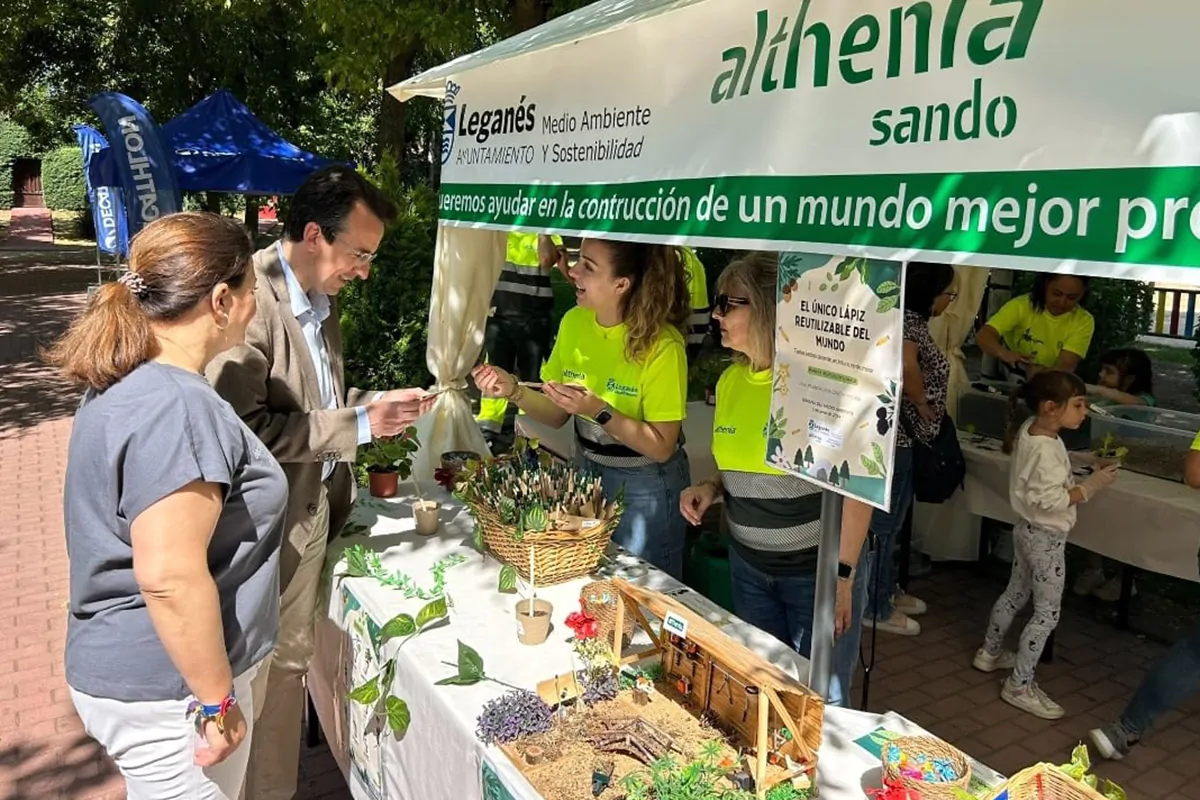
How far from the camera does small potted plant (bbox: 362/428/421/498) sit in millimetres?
3525

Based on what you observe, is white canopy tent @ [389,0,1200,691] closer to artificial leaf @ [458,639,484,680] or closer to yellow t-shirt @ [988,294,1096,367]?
artificial leaf @ [458,639,484,680]

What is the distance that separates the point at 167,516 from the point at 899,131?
4.76ft

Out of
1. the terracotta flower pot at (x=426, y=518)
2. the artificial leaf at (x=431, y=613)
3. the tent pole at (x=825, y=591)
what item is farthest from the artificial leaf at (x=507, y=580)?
the tent pole at (x=825, y=591)

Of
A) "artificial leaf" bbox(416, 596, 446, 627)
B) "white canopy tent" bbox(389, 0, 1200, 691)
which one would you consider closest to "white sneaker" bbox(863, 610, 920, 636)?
"white canopy tent" bbox(389, 0, 1200, 691)

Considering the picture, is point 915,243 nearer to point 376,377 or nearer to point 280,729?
point 280,729

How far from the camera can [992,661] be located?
13.7ft

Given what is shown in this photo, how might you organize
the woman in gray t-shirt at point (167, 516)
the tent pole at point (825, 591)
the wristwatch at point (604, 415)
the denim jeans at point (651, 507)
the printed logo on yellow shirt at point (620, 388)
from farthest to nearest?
the denim jeans at point (651, 507) → the printed logo on yellow shirt at point (620, 388) → the wristwatch at point (604, 415) → the tent pole at point (825, 591) → the woman in gray t-shirt at point (167, 516)

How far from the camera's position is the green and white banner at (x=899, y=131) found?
115cm

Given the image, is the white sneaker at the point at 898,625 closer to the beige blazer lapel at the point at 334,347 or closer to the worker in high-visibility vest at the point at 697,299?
the worker in high-visibility vest at the point at 697,299

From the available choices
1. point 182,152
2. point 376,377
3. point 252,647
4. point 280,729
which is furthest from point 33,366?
point 252,647

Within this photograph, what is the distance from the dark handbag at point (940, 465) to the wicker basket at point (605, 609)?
2662 millimetres

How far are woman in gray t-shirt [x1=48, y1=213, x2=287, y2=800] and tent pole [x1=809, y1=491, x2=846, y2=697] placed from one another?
4.02 feet

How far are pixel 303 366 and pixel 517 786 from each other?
4.31ft

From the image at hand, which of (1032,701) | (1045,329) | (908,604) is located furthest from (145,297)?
(1045,329)
